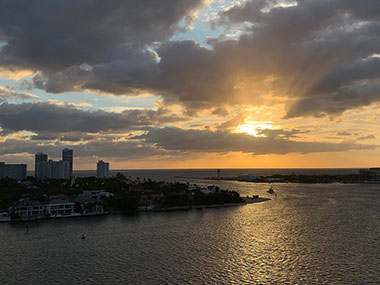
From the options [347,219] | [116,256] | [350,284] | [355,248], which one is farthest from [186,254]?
[347,219]

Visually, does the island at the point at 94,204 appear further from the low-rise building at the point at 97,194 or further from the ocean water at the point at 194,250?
the ocean water at the point at 194,250

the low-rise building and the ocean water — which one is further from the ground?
the low-rise building

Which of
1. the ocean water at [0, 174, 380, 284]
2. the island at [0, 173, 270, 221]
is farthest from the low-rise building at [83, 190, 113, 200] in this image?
the ocean water at [0, 174, 380, 284]

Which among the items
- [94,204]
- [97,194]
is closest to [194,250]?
[94,204]

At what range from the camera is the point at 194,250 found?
146 ft

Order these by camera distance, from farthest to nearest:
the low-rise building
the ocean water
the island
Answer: the low-rise building < the island < the ocean water

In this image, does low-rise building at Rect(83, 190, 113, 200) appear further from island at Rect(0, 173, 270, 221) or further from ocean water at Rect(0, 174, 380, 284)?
ocean water at Rect(0, 174, 380, 284)

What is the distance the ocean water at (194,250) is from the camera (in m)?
34.9

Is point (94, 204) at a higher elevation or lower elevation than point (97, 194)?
lower

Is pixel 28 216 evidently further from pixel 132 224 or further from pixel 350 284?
pixel 350 284

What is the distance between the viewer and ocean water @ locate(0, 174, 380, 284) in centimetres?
3494

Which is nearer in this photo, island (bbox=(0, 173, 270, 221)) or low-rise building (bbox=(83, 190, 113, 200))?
island (bbox=(0, 173, 270, 221))

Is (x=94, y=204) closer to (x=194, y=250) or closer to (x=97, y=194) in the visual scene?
(x=97, y=194)

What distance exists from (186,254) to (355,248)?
23.9 metres
